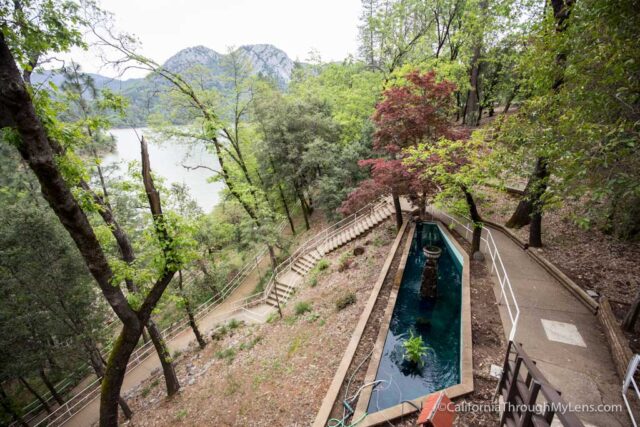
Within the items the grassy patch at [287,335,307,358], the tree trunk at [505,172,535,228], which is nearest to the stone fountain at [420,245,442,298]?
the grassy patch at [287,335,307,358]

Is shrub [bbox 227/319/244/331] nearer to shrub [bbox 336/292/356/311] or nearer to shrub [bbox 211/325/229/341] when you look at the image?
shrub [bbox 211/325/229/341]

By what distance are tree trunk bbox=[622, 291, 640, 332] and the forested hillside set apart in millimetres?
29

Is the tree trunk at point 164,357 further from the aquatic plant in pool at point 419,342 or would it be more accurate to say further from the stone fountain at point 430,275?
the stone fountain at point 430,275

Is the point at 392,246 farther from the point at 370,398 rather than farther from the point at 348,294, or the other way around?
the point at 370,398

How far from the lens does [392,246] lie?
38.3 feet

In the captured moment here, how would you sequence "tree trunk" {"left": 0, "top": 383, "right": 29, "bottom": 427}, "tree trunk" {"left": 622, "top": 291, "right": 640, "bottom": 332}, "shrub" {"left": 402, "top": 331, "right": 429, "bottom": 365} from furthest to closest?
"tree trunk" {"left": 0, "top": 383, "right": 29, "bottom": 427}
"shrub" {"left": 402, "top": 331, "right": 429, "bottom": 365}
"tree trunk" {"left": 622, "top": 291, "right": 640, "bottom": 332}

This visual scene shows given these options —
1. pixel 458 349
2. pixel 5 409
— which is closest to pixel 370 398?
pixel 458 349

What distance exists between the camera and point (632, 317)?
225 inches

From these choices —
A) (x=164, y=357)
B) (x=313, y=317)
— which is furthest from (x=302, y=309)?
(x=164, y=357)

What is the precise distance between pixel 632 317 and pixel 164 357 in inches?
491

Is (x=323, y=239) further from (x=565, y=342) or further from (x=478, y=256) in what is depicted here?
(x=565, y=342)

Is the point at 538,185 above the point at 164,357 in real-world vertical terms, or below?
above

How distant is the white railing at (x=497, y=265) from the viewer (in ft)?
21.0

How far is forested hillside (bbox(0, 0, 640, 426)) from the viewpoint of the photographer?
434cm
